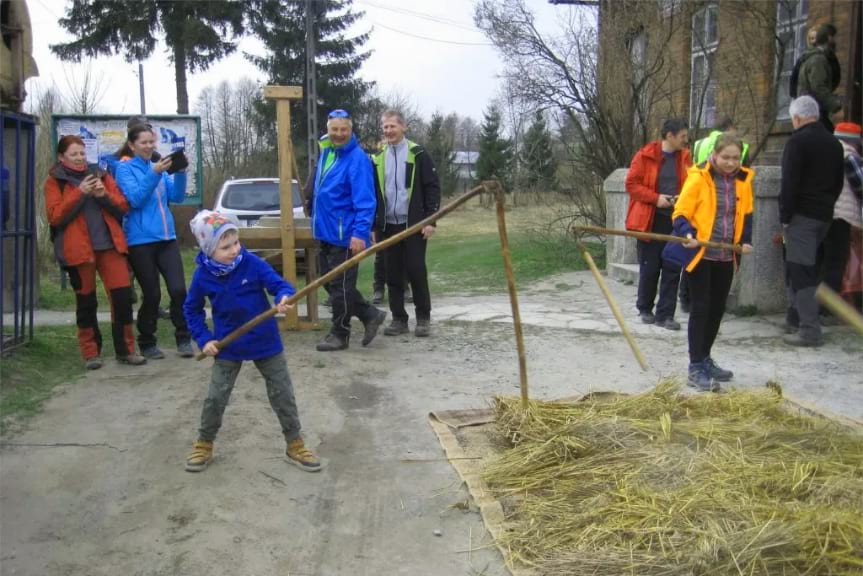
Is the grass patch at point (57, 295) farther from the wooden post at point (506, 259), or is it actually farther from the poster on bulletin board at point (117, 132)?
the wooden post at point (506, 259)

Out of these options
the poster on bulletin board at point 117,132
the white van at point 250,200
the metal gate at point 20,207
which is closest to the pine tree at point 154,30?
the white van at point 250,200

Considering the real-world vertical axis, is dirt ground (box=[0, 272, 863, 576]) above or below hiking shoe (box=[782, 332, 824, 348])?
below

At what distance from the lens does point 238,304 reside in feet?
14.6

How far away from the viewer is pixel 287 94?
7.30 metres

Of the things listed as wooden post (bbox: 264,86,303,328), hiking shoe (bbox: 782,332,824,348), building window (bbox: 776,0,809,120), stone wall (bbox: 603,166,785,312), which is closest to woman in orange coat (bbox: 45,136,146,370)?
wooden post (bbox: 264,86,303,328)

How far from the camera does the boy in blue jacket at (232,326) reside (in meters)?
4.33

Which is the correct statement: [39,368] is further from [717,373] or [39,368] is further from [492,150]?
[492,150]

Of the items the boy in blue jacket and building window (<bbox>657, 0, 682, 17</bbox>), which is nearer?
the boy in blue jacket

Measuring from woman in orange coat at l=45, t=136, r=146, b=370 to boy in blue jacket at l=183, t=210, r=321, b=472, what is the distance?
2.26 m

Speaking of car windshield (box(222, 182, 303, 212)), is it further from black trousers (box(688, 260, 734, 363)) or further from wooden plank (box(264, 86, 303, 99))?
black trousers (box(688, 260, 734, 363))

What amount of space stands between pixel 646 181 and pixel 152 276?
4569 millimetres

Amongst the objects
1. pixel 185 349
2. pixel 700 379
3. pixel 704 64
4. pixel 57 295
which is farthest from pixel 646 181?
pixel 57 295

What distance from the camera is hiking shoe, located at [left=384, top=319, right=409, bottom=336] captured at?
7.43 m

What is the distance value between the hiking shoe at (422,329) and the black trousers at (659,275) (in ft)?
7.02
